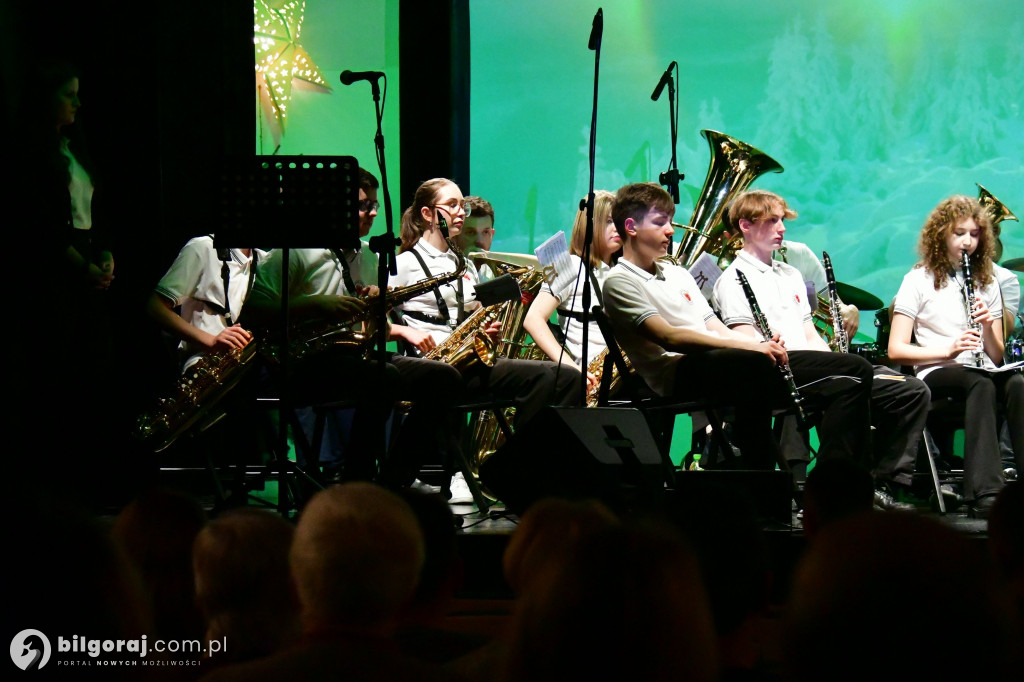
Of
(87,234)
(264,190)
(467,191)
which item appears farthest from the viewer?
(467,191)

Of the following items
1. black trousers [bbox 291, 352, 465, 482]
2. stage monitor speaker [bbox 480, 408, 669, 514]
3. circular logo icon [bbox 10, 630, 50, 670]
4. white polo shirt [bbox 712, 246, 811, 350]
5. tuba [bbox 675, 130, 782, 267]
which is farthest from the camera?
tuba [bbox 675, 130, 782, 267]

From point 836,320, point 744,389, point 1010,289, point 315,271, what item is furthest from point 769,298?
point 315,271

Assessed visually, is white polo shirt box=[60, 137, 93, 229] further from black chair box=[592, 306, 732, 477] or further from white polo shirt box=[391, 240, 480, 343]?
black chair box=[592, 306, 732, 477]

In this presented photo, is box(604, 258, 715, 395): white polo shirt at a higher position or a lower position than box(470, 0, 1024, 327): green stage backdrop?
lower

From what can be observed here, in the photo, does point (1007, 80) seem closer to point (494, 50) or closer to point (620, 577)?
point (494, 50)

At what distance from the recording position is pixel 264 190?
3941 mm

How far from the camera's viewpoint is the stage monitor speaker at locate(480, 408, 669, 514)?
3.79 metres

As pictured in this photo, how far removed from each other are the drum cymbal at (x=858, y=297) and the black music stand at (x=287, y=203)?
4.14 m

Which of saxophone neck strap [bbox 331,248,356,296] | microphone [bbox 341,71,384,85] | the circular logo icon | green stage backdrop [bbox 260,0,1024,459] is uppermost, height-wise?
green stage backdrop [bbox 260,0,1024,459]

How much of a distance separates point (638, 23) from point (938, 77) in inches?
97.3

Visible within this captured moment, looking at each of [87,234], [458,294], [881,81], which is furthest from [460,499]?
[881,81]

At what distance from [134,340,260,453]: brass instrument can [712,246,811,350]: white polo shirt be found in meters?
2.43

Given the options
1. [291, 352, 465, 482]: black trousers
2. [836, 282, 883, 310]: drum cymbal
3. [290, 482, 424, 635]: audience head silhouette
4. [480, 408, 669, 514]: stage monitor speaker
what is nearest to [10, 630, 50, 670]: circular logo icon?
[290, 482, 424, 635]: audience head silhouette

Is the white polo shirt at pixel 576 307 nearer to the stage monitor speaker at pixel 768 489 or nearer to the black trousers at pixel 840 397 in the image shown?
the black trousers at pixel 840 397
